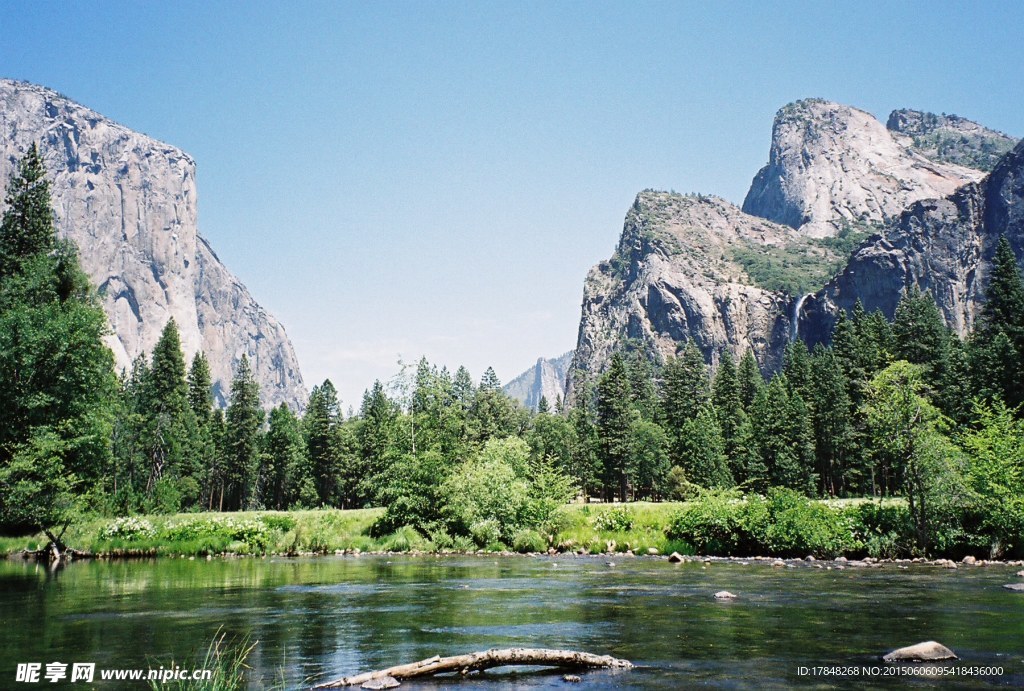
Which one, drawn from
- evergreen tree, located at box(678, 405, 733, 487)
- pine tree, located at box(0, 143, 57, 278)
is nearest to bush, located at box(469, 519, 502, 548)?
pine tree, located at box(0, 143, 57, 278)

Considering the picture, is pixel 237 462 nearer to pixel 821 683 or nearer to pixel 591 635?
pixel 591 635

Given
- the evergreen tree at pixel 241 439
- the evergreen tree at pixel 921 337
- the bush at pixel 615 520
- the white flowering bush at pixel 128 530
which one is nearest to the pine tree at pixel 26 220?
the white flowering bush at pixel 128 530

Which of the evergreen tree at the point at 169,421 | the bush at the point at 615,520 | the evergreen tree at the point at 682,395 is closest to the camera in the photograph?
the bush at the point at 615,520

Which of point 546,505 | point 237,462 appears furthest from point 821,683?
point 237,462

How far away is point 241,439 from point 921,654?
300 ft

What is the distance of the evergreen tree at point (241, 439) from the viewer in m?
94.1

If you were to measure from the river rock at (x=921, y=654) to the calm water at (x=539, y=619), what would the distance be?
1.10 feet

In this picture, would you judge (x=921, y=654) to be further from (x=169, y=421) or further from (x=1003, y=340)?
(x=169, y=421)

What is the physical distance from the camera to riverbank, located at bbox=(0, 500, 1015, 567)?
119 ft

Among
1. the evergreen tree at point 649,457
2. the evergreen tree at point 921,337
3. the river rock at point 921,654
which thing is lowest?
the river rock at point 921,654

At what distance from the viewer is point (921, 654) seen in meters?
13.3

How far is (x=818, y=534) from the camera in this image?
117ft

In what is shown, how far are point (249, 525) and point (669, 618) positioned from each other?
118 ft

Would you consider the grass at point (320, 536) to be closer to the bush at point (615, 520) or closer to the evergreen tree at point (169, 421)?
the bush at point (615, 520)
